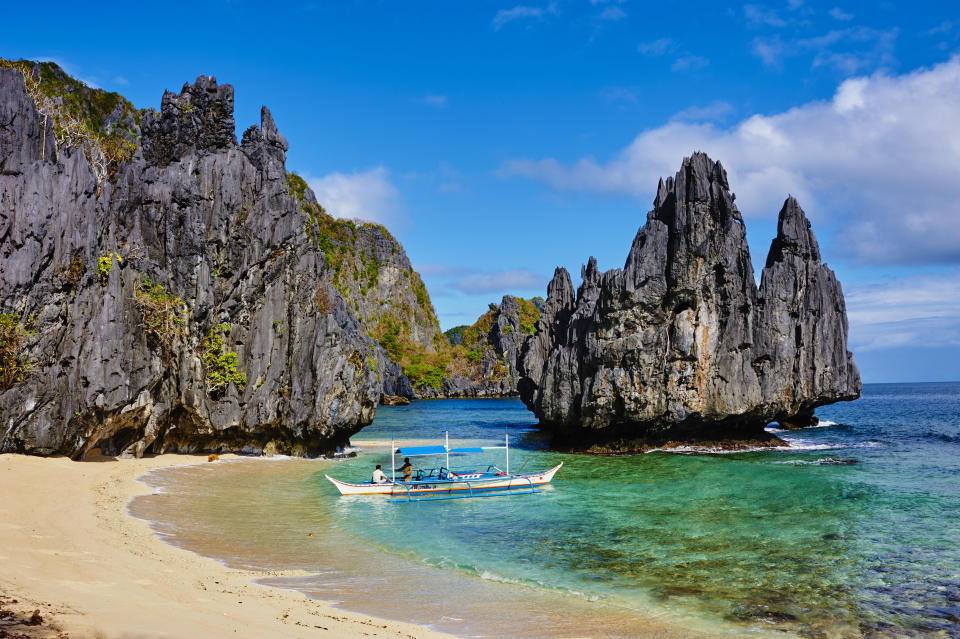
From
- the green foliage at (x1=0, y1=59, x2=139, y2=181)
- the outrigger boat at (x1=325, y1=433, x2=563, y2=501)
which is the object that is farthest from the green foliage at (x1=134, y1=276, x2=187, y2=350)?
the green foliage at (x1=0, y1=59, x2=139, y2=181)

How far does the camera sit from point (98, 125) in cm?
5966

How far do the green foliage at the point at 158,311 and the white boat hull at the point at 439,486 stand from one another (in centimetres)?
1242

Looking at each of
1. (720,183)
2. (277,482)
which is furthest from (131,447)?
(720,183)

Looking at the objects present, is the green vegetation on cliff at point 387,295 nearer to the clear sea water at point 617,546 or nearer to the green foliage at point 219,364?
the green foliage at point 219,364

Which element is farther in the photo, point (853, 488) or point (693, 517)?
point (853, 488)

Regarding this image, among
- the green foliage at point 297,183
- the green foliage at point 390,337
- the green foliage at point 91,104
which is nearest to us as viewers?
the green foliage at point 91,104

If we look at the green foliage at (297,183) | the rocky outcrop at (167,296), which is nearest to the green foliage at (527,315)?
the green foliage at (297,183)

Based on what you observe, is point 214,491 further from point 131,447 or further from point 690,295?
point 690,295

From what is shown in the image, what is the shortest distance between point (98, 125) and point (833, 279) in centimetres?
6903

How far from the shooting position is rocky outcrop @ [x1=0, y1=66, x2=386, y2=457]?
26078mm

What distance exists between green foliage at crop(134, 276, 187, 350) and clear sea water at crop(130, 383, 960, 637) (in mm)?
7187

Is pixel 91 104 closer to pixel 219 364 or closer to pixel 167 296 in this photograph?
pixel 167 296

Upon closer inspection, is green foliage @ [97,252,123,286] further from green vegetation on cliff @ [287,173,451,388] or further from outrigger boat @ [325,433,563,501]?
green vegetation on cliff @ [287,173,451,388]

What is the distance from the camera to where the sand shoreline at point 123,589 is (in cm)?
939
